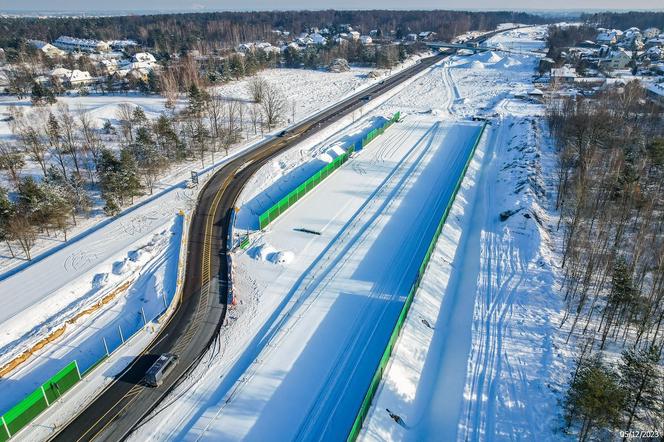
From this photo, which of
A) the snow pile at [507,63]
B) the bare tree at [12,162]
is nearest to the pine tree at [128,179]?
the bare tree at [12,162]

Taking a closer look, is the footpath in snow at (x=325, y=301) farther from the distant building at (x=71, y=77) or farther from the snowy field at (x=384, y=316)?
the distant building at (x=71, y=77)

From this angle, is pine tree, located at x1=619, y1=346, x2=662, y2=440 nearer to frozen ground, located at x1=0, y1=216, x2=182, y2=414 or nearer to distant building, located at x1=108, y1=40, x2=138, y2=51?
frozen ground, located at x1=0, y1=216, x2=182, y2=414

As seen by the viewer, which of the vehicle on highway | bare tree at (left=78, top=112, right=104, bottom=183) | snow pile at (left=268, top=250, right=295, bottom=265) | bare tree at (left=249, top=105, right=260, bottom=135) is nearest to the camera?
the vehicle on highway

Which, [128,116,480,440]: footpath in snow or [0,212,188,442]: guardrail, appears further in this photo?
[128,116,480,440]: footpath in snow

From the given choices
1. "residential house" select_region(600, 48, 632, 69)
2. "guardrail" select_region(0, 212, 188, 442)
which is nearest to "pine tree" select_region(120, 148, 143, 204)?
"guardrail" select_region(0, 212, 188, 442)

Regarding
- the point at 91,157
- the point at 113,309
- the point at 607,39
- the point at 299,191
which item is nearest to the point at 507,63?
the point at 607,39

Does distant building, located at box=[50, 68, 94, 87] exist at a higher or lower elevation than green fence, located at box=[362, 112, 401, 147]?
higher

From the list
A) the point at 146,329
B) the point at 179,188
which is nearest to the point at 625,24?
the point at 179,188
